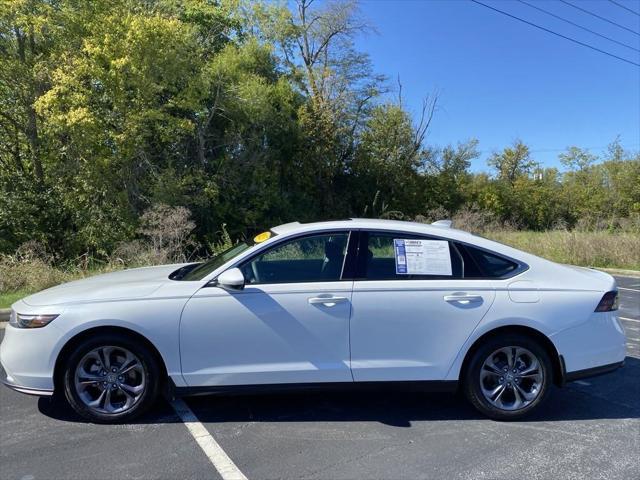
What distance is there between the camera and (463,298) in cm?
403

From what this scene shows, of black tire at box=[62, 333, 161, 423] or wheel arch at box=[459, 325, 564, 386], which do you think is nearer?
black tire at box=[62, 333, 161, 423]

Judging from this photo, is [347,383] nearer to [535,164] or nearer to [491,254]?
[491,254]

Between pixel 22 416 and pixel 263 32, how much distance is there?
Answer: 27.6 m

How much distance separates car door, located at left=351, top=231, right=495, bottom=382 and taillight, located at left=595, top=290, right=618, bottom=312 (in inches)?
35.9

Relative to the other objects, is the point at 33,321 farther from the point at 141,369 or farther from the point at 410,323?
the point at 410,323

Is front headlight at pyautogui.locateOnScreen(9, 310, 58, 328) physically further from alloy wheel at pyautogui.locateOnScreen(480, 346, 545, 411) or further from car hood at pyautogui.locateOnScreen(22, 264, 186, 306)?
alloy wheel at pyautogui.locateOnScreen(480, 346, 545, 411)

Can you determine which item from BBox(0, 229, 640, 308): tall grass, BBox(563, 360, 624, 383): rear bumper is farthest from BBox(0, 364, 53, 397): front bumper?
BBox(0, 229, 640, 308): tall grass

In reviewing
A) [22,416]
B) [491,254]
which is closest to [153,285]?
[22,416]

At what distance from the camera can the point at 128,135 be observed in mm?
15797

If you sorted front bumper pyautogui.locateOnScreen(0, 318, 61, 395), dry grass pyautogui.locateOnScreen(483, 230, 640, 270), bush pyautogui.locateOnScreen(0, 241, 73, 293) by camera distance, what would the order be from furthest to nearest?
1. dry grass pyautogui.locateOnScreen(483, 230, 640, 270)
2. bush pyautogui.locateOnScreen(0, 241, 73, 293)
3. front bumper pyautogui.locateOnScreen(0, 318, 61, 395)

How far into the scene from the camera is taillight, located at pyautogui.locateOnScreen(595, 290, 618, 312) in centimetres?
412

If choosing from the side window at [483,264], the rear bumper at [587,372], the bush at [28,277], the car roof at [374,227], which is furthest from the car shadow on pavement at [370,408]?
the bush at [28,277]

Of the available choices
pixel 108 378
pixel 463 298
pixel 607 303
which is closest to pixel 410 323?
pixel 463 298

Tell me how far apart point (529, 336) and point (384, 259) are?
4.34 feet
